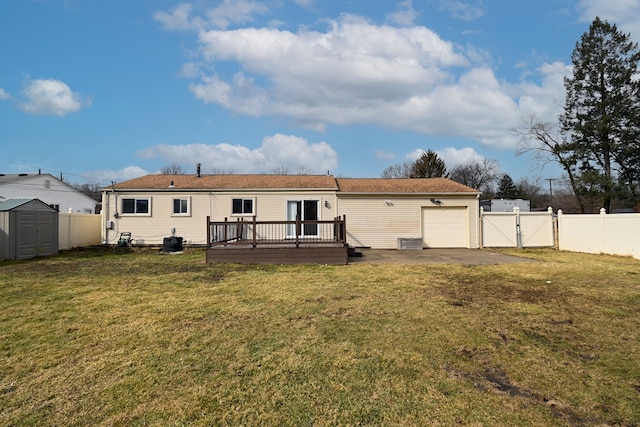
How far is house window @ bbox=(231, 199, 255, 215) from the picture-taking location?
15391 mm

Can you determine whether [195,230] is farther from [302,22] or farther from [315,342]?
[315,342]

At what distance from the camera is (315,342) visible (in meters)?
3.81

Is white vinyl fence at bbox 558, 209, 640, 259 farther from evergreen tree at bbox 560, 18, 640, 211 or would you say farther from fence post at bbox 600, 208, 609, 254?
evergreen tree at bbox 560, 18, 640, 211

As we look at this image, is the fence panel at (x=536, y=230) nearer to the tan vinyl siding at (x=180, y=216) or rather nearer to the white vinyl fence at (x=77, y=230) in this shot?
the tan vinyl siding at (x=180, y=216)

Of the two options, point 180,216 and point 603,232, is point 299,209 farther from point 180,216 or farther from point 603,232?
point 603,232

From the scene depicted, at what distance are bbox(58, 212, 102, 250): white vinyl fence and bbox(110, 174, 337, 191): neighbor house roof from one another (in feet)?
5.79

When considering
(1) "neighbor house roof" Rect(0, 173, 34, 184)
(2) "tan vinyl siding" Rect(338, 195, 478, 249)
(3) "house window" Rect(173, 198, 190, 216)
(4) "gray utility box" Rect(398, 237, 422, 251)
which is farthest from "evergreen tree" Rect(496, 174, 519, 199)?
(1) "neighbor house roof" Rect(0, 173, 34, 184)

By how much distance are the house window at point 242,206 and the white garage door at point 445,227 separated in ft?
25.6

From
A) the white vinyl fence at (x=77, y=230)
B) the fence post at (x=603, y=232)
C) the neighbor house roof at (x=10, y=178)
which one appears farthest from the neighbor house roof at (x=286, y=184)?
the neighbor house roof at (x=10, y=178)

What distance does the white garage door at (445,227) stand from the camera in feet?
51.1

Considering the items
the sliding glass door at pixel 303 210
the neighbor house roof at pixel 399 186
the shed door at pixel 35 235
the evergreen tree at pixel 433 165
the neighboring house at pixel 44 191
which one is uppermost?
the evergreen tree at pixel 433 165

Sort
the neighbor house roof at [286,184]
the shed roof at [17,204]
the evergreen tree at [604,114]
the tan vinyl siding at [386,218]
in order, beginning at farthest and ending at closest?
1. the evergreen tree at [604,114]
2. the neighbor house roof at [286,184]
3. the tan vinyl siding at [386,218]
4. the shed roof at [17,204]

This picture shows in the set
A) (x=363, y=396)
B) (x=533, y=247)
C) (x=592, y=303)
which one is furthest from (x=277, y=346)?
(x=533, y=247)

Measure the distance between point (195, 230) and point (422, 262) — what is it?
10018mm
